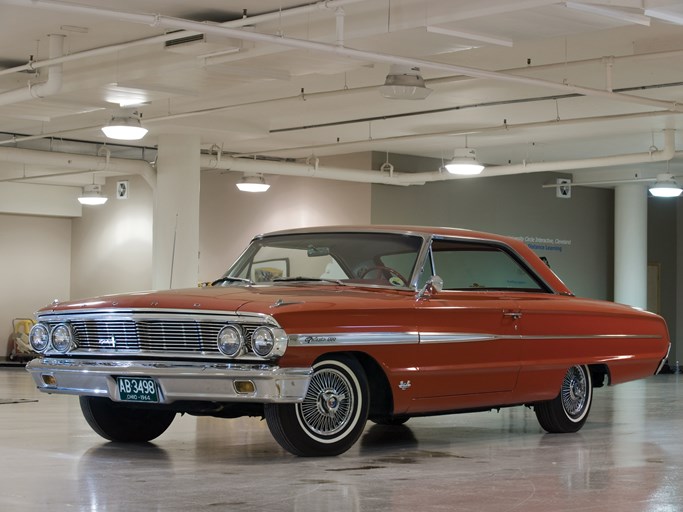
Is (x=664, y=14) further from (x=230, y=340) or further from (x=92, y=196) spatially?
(x=92, y=196)

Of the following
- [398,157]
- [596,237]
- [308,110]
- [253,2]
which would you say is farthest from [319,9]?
[596,237]

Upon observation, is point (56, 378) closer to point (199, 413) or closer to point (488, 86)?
point (199, 413)

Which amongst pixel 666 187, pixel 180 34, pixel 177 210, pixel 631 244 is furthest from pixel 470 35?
pixel 631 244

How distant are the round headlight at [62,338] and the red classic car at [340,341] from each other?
0.04 ft

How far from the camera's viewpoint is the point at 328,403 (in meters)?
6.97

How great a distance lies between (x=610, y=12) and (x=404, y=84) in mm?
3220

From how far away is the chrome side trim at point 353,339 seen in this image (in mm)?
6758

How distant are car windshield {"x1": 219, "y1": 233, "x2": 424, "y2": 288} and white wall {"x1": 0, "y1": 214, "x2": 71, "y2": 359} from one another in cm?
1998

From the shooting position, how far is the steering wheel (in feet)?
25.7

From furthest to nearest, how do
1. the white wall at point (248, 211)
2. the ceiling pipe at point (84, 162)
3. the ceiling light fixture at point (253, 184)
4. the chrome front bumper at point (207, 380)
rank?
the white wall at point (248, 211) < the ceiling light fixture at point (253, 184) < the ceiling pipe at point (84, 162) < the chrome front bumper at point (207, 380)

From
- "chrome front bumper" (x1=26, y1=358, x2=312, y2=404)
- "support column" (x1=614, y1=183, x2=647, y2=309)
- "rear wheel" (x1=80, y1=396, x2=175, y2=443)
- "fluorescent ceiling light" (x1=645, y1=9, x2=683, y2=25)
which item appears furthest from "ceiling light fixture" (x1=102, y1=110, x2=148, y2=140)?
"support column" (x1=614, y1=183, x2=647, y2=309)

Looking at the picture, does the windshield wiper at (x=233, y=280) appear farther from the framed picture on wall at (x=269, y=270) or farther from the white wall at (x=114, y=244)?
the white wall at (x=114, y=244)

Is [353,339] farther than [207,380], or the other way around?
[353,339]

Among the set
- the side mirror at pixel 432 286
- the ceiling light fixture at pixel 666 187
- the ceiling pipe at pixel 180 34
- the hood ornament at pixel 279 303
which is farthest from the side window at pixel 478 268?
the ceiling light fixture at pixel 666 187
